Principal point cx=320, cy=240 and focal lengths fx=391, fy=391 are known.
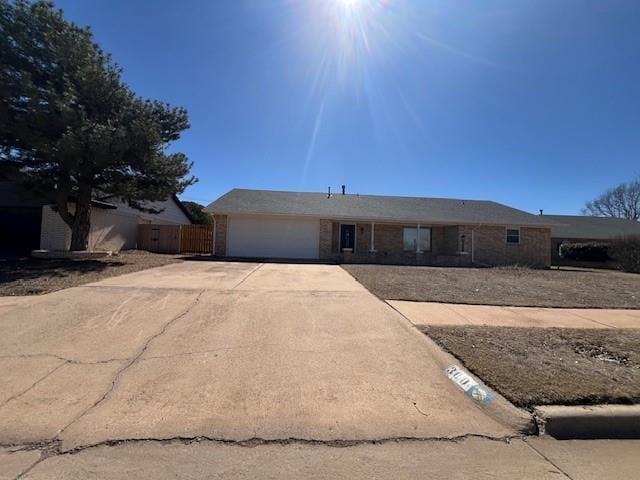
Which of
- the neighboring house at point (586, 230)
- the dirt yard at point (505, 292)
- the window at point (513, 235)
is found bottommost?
the dirt yard at point (505, 292)

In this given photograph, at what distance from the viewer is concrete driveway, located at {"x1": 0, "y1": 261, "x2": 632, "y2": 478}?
3.07 meters

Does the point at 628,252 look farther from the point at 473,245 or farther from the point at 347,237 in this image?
the point at 347,237

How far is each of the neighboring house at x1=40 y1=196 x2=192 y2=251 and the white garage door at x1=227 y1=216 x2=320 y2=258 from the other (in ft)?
13.6

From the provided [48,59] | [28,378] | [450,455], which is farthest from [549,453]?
[48,59]

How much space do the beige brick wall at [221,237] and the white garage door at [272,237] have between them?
0.22m

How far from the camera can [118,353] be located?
4.90 m

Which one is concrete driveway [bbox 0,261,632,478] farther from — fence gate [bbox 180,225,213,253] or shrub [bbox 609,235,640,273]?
shrub [bbox 609,235,640,273]

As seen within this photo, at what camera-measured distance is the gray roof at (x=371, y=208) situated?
21.6 m

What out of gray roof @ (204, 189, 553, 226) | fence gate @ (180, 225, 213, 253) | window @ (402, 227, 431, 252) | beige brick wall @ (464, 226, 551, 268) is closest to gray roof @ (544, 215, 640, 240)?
beige brick wall @ (464, 226, 551, 268)

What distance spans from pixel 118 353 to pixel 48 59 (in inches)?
535

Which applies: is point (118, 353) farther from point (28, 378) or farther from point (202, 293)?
point (202, 293)

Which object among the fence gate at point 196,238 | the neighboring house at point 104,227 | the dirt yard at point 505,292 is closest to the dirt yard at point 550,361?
the dirt yard at point 505,292

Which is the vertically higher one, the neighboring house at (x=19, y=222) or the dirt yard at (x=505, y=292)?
the neighboring house at (x=19, y=222)

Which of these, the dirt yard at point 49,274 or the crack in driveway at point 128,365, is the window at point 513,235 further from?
the crack in driveway at point 128,365
